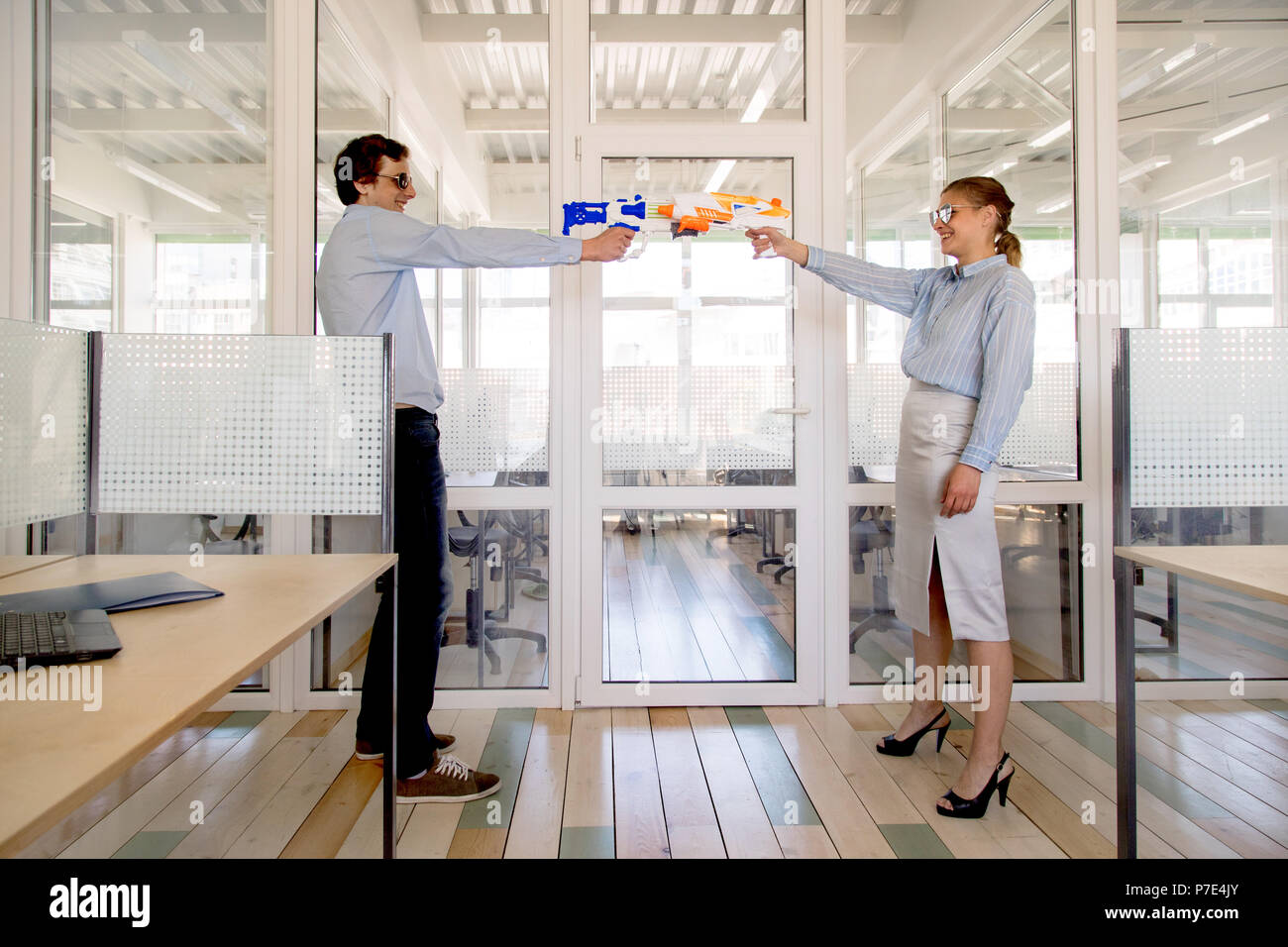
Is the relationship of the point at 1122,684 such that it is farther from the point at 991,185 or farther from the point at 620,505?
the point at 620,505

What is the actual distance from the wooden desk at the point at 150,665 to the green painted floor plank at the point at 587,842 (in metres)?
0.76

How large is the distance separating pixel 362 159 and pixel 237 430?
2.66 feet

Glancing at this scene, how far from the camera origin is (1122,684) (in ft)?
4.87

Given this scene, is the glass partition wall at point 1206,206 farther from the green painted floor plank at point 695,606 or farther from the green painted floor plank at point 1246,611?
the green painted floor plank at point 695,606

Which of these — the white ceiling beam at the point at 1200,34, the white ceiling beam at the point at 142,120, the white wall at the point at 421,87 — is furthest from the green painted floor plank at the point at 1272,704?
A: the white ceiling beam at the point at 142,120

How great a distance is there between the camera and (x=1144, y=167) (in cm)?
266

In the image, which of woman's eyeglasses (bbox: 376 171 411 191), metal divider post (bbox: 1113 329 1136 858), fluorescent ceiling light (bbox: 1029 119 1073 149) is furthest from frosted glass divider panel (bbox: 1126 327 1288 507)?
woman's eyeglasses (bbox: 376 171 411 191)

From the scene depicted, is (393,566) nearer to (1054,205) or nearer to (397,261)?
(397,261)

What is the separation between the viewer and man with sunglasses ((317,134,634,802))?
1885 mm

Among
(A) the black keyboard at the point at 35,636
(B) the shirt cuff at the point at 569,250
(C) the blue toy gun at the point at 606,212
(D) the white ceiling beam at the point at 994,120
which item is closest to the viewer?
(A) the black keyboard at the point at 35,636

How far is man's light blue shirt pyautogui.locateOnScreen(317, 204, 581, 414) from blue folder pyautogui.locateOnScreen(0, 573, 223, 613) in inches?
29.9

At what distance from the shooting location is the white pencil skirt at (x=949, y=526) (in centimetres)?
192

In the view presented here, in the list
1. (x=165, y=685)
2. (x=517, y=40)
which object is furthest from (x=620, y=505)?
(x=165, y=685)

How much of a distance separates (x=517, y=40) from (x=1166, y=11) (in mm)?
2293
